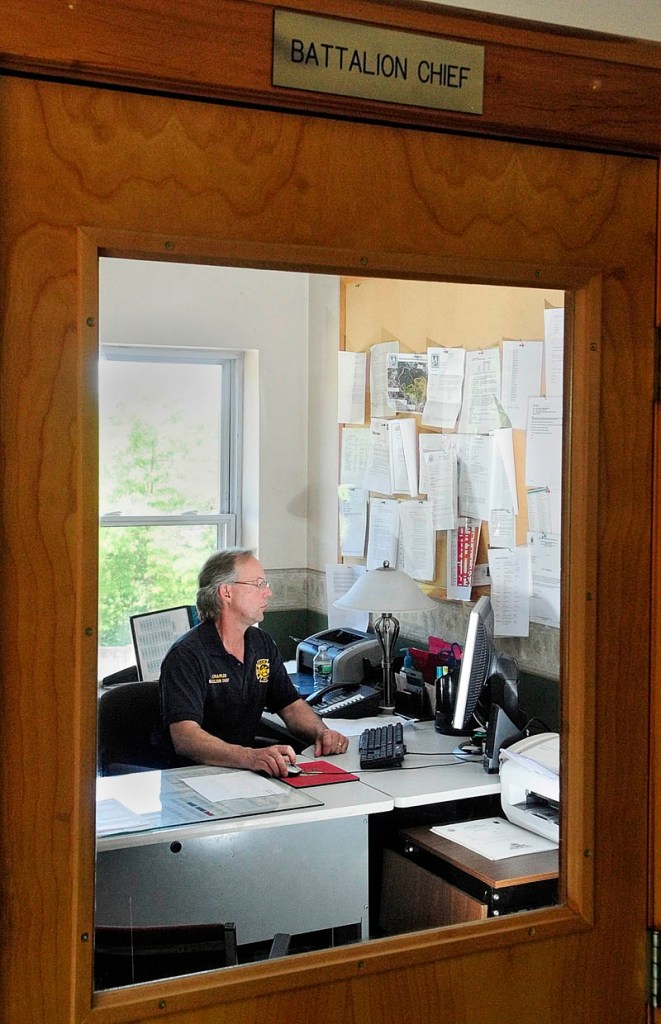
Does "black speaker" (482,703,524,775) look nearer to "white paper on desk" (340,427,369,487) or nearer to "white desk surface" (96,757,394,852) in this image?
Answer: "white desk surface" (96,757,394,852)

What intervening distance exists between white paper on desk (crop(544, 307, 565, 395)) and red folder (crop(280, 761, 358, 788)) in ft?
1.96

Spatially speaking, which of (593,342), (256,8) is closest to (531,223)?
(593,342)

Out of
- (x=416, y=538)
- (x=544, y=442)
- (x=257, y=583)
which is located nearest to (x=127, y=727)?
(x=257, y=583)

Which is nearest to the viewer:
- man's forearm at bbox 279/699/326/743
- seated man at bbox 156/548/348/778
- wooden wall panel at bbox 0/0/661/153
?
wooden wall panel at bbox 0/0/661/153

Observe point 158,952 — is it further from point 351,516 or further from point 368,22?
point 368,22

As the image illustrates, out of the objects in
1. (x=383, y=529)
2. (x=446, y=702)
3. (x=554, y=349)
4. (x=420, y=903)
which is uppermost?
(x=554, y=349)

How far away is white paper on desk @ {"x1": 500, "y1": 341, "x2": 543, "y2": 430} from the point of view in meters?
1.29

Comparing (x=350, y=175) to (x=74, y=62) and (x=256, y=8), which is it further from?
(x=74, y=62)

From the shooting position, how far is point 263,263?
1.13 metres

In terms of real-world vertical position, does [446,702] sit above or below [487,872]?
above

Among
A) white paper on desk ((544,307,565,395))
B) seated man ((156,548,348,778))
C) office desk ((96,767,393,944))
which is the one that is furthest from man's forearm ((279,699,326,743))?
white paper on desk ((544,307,565,395))

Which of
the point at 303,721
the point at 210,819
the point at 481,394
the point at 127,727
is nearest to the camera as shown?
the point at 127,727

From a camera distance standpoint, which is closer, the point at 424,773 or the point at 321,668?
the point at 321,668

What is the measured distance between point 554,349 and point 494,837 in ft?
2.07
